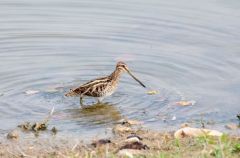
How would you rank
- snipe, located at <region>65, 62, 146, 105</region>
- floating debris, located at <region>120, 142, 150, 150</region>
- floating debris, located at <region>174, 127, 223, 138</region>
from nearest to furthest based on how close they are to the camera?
1. floating debris, located at <region>120, 142, 150, 150</region>
2. floating debris, located at <region>174, 127, 223, 138</region>
3. snipe, located at <region>65, 62, 146, 105</region>

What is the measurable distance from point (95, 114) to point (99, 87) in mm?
686

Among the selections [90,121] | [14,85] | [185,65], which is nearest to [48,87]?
[14,85]

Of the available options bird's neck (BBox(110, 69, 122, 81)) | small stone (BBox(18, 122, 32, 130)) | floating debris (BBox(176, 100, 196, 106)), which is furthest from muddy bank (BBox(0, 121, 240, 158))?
bird's neck (BBox(110, 69, 122, 81))

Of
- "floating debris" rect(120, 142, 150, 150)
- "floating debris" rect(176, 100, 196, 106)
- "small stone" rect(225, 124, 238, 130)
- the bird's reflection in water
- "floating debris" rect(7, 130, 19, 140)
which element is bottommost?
the bird's reflection in water

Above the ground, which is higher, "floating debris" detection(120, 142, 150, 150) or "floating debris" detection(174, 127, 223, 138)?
"floating debris" detection(120, 142, 150, 150)

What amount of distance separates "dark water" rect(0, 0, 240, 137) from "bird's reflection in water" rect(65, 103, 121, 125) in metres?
0.02

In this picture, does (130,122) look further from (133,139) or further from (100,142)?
(100,142)

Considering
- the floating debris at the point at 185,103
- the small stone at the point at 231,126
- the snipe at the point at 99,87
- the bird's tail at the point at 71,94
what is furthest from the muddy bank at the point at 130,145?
the bird's tail at the point at 71,94

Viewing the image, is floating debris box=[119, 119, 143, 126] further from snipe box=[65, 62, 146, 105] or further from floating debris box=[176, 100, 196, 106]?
snipe box=[65, 62, 146, 105]

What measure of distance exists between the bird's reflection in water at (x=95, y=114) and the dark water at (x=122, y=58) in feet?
0.05

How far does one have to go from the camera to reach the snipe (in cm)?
1211

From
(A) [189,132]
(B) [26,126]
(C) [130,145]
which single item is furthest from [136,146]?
(B) [26,126]

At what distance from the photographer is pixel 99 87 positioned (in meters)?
12.1

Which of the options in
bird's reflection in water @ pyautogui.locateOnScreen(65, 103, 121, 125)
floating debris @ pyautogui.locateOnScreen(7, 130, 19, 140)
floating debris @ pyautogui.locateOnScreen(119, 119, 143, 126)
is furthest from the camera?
bird's reflection in water @ pyautogui.locateOnScreen(65, 103, 121, 125)
